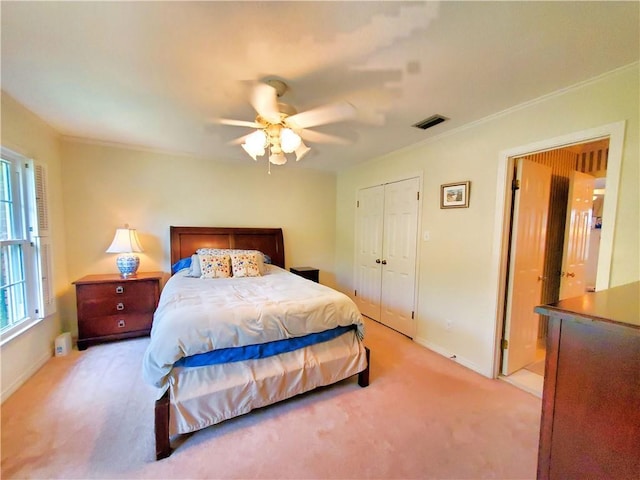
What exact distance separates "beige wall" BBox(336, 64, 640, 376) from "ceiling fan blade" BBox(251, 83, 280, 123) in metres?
1.97

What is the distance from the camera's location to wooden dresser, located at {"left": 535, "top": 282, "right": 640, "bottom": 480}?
2.55ft

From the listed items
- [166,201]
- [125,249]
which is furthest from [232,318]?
[166,201]

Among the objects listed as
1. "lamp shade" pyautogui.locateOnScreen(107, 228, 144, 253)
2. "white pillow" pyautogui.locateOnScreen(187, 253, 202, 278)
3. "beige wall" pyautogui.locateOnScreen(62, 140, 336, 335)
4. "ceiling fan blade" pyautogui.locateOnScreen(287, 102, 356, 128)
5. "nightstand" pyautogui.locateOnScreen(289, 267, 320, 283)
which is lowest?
"nightstand" pyautogui.locateOnScreen(289, 267, 320, 283)

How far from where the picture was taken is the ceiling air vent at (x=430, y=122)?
7.97 ft

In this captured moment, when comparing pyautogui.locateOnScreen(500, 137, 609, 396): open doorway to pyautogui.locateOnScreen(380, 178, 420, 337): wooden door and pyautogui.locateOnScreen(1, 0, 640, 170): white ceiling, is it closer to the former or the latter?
pyautogui.locateOnScreen(1, 0, 640, 170): white ceiling

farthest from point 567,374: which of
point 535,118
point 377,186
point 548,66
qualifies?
point 377,186

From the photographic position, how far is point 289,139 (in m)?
1.86

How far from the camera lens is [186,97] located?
206 centimetres

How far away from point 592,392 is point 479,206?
6.63ft

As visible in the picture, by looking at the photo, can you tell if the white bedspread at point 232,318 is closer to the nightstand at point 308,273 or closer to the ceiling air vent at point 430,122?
the nightstand at point 308,273

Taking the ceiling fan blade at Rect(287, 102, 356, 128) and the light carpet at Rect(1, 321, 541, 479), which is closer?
the light carpet at Rect(1, 321, 541, 479)

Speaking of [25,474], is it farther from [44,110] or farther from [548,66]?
[548,66]

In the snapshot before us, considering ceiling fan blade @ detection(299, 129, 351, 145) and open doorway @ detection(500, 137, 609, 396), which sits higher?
ceiling fan blade @ detection(299, 129, 351, 145)

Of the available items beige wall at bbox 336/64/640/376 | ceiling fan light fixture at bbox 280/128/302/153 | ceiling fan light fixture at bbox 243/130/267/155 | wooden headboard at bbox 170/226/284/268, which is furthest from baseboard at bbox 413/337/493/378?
ceiling fan light fixture at bbox 243/130/267/155
